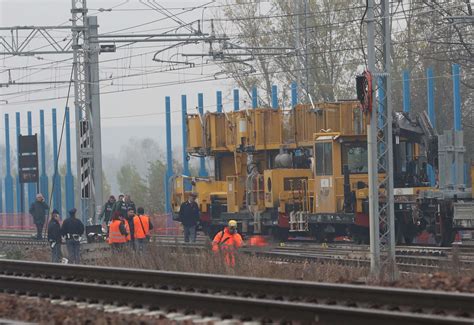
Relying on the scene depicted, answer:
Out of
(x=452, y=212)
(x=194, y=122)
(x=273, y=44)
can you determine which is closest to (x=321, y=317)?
(x=452, y=212)

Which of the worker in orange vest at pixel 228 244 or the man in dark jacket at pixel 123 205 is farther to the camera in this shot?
the man in dark jacket at pixel 123 205

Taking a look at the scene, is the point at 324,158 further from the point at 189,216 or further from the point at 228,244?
the point at 228,244

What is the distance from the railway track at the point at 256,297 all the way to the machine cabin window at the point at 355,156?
51.5ft

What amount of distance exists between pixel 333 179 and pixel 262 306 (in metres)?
20.5

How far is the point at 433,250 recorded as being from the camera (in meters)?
27.5

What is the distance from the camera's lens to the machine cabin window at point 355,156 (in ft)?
107

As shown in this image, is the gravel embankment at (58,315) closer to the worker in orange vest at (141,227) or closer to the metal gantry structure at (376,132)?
the metal gantry structure at (376,132)

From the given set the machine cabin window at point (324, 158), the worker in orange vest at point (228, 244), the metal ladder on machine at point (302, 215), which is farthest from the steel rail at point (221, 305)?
the metal ladder on machine at point (302, 215)

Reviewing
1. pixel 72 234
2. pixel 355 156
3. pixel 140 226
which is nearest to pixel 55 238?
pixel 72 234

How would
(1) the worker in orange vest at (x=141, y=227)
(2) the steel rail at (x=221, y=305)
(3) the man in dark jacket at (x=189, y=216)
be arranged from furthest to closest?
(3) the man in dark jacket at (x=189, y=216)
(1) the worker in orange vest at (x=141, y=227)
(2) the steel rail at (x=221, y=305)

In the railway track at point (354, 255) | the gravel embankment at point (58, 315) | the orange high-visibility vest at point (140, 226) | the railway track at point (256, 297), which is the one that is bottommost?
the railway track at point (354, 255)

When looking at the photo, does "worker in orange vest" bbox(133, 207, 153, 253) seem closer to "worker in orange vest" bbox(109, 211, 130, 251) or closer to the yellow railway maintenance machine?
"worker in orange vest" bbox(109, 211, 130, 251)

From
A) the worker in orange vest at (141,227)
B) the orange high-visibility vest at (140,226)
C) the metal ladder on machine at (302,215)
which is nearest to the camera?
the worker in orange vest at (141,227)

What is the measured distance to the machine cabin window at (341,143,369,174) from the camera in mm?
32656
